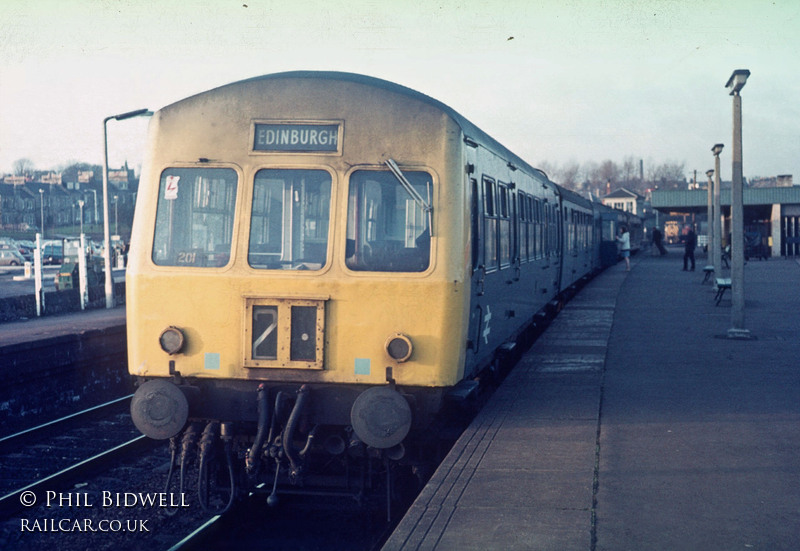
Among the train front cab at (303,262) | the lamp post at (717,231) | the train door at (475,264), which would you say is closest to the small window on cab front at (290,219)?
the train front cab at (303,262)

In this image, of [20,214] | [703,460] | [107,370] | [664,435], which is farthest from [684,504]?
[20,214]

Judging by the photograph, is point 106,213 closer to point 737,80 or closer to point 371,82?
point 737,80

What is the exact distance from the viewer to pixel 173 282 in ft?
21.8

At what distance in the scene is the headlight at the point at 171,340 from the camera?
6.55m

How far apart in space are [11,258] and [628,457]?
4384cm

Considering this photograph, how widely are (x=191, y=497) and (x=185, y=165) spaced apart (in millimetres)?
2787

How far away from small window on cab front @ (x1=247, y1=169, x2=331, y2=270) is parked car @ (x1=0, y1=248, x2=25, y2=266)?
137ft

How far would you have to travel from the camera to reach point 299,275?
256 inches

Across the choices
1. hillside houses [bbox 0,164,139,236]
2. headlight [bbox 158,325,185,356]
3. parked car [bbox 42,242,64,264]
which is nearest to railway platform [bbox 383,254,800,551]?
headlight [bbox 158,325,185,356]

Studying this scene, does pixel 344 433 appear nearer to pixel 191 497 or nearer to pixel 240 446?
pixel 240 446

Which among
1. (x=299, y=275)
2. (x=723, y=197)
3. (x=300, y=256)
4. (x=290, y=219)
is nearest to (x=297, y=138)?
(x=290, y=219)

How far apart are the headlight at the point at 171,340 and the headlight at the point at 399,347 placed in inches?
58.8

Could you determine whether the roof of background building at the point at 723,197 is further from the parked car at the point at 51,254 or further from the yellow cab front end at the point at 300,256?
the yellow cab front end at the point at 300,256

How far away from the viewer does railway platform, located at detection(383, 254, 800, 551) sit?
199 inches
